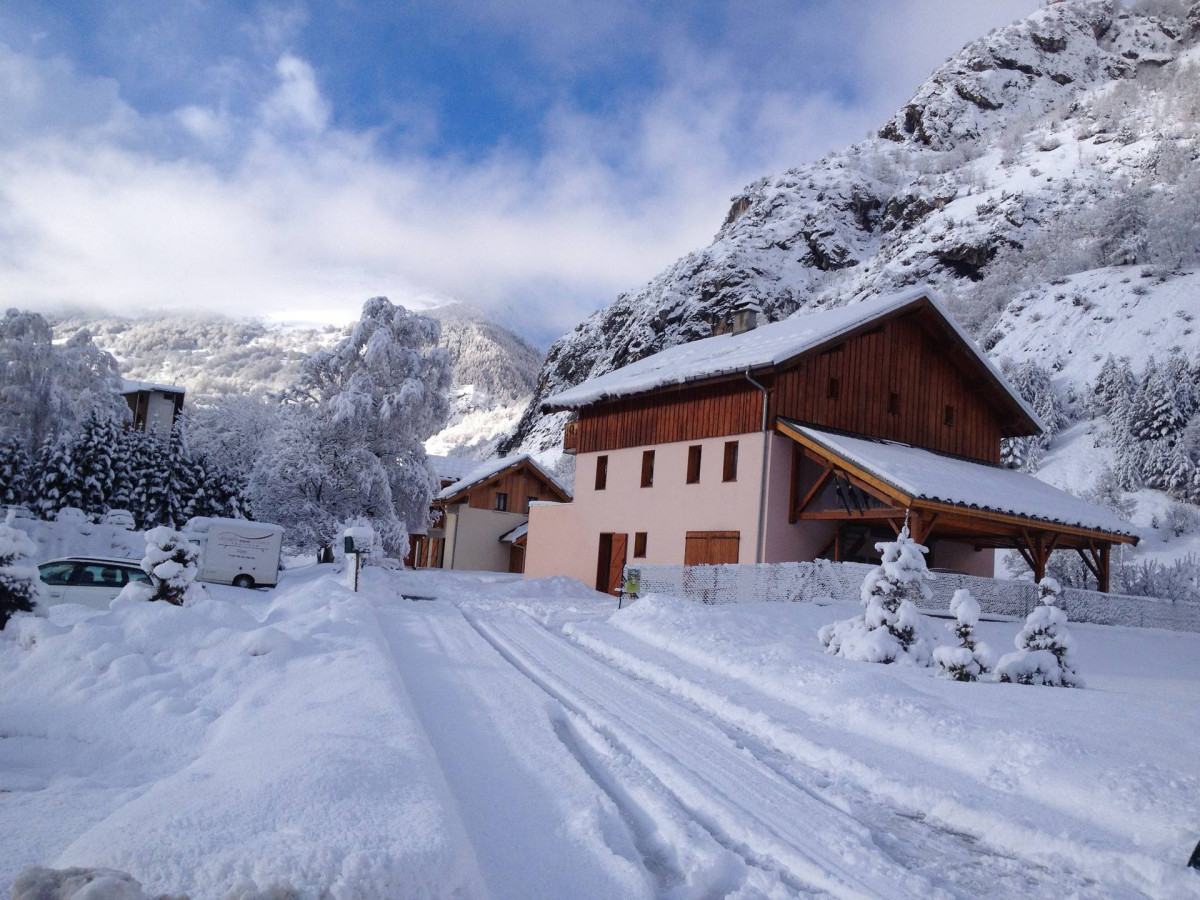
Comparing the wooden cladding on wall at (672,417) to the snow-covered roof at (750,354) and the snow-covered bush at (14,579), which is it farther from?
the snow-covered bush at (14,579)

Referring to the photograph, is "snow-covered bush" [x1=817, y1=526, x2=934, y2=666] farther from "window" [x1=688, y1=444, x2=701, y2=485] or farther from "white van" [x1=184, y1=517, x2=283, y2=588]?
"white van" [x1=184, y1=517, x2=283, y2=588]

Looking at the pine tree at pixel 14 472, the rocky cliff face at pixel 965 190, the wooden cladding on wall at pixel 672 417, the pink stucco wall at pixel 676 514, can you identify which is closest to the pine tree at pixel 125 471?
the pine tree at pixel 14 472

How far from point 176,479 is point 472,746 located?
35.9 m

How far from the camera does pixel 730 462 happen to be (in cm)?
2419

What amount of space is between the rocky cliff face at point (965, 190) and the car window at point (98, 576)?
5624 centimetres

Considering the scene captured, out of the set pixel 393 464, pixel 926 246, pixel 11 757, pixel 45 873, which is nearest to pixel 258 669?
pixel 11 757

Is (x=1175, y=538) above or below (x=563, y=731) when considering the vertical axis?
above

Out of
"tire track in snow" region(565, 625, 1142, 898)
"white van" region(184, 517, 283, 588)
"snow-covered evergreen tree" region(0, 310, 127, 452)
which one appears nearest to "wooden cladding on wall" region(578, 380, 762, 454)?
"white van" region(184, 517, 283, 588)

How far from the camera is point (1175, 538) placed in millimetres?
31688

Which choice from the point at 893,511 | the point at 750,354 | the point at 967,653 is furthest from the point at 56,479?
the point at 967,653

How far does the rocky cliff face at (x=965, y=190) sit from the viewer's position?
70812 millimetres

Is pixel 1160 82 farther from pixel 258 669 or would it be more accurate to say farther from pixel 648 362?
pixel 258 669

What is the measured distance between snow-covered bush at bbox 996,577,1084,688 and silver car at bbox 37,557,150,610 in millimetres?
15836

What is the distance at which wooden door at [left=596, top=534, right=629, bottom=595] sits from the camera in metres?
27.5
